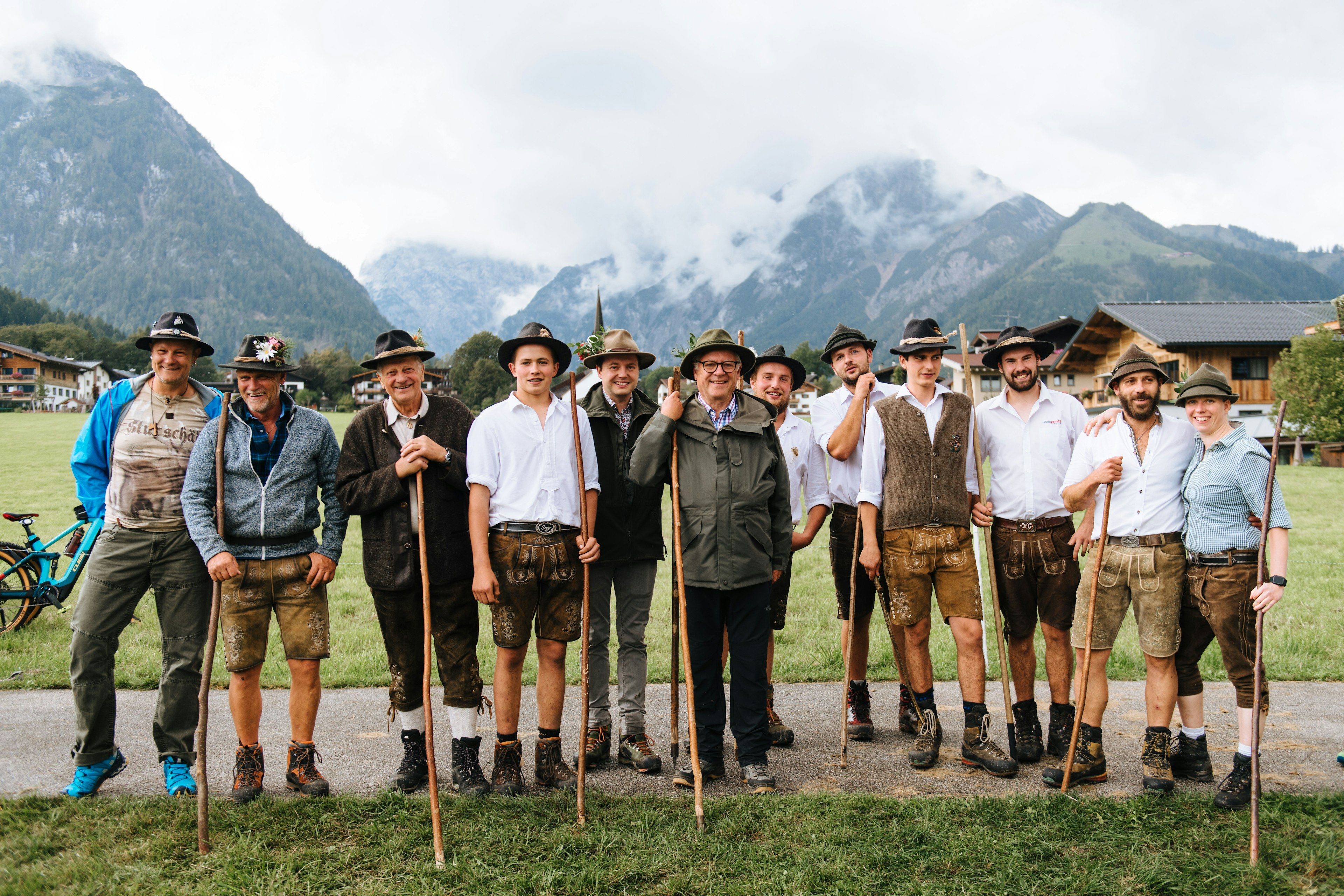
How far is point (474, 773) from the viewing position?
471cm

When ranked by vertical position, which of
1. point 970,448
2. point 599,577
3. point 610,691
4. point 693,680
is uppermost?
point 970,448

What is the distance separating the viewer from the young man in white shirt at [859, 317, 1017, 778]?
5.11 meters

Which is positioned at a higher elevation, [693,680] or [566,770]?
[693,680]

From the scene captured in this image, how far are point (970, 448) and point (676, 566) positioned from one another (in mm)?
2275

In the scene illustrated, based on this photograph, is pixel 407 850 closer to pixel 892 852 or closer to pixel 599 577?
pixel 599 577

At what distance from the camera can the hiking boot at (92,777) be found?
4539mm

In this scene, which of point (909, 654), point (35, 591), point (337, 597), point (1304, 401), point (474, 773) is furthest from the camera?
point (1304, 401)

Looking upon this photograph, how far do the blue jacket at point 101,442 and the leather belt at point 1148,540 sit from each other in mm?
5626

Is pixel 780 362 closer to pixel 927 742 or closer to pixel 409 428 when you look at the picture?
pixel 409 428

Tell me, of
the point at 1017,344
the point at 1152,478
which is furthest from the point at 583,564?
the point at 1152,478

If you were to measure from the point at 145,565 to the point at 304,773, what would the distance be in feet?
5.07

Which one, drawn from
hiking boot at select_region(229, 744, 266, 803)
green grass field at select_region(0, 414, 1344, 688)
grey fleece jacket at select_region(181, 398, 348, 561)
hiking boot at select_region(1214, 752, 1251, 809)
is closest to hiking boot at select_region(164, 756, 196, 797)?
hiking boot at select_region(229, 744, 266, 803)

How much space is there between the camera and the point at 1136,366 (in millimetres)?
4848

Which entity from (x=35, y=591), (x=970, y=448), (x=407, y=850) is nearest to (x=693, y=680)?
(x=407, y=850)
